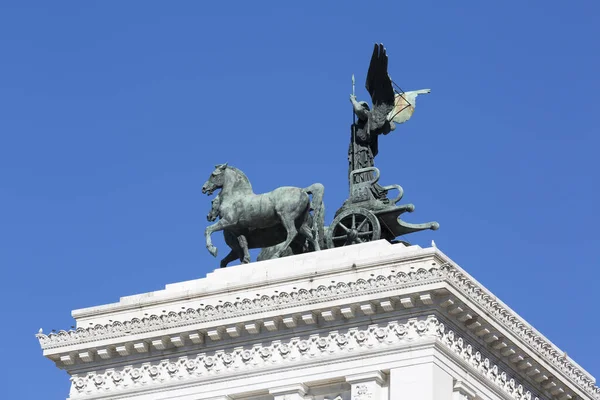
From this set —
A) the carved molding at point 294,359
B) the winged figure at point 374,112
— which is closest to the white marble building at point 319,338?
the carved molding at point 294,359

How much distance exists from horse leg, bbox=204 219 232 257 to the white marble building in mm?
1454

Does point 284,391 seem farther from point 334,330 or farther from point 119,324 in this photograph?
point 119,324

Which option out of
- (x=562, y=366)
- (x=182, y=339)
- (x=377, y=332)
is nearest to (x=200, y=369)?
(x=182, y=339)

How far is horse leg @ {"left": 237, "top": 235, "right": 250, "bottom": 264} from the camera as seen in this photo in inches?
2063

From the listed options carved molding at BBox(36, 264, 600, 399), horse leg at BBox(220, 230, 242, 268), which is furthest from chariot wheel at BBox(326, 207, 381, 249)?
carved molding at BBox(36, 264, 600, 399)

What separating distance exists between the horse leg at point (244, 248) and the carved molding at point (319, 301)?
126 inches

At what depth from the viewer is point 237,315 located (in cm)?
4909

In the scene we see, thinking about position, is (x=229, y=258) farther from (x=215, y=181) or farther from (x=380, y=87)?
(x=380, y=87)

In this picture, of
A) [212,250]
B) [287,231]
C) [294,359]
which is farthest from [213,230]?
[294,359]

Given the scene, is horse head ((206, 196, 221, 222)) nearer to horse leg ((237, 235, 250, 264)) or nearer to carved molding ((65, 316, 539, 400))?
horse leg ((237, 235, 250, 264))

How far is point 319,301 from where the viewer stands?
158 feet

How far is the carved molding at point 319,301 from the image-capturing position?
47.5m

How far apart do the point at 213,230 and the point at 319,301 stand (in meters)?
5.98

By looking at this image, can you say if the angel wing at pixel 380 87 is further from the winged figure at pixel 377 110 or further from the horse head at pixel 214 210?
the horse head at pixel 214 210
